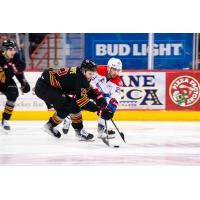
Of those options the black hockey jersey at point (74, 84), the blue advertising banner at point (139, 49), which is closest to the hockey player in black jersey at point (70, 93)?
the black hockey jersey at point (74, 84)

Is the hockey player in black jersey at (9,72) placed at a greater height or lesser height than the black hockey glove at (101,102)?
greater

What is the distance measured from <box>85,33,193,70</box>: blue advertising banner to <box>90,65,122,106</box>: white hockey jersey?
2.72 metres

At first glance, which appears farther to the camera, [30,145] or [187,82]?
[187,82]

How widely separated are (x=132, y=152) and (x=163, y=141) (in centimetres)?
75

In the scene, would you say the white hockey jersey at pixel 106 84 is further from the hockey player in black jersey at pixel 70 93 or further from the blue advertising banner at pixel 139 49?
the blue advertising banner at pixel 139 49

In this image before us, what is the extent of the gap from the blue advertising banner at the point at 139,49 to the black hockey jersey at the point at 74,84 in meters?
2.92

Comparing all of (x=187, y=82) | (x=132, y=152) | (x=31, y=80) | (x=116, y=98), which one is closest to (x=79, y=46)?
(x=31, y=80)

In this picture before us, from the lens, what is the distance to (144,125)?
6.84m

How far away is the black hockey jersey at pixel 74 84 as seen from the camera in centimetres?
512

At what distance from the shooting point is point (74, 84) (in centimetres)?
521

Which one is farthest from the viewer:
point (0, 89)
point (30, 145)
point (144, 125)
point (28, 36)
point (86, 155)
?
point (28, 36)

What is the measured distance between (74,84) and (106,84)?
1.61ft

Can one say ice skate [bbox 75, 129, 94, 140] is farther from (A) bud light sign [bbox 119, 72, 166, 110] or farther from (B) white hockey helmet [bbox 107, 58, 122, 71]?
(A) bud light sign [bbox 119, 72, 166, 110]

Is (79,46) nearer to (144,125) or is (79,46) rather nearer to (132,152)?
(144,125)
